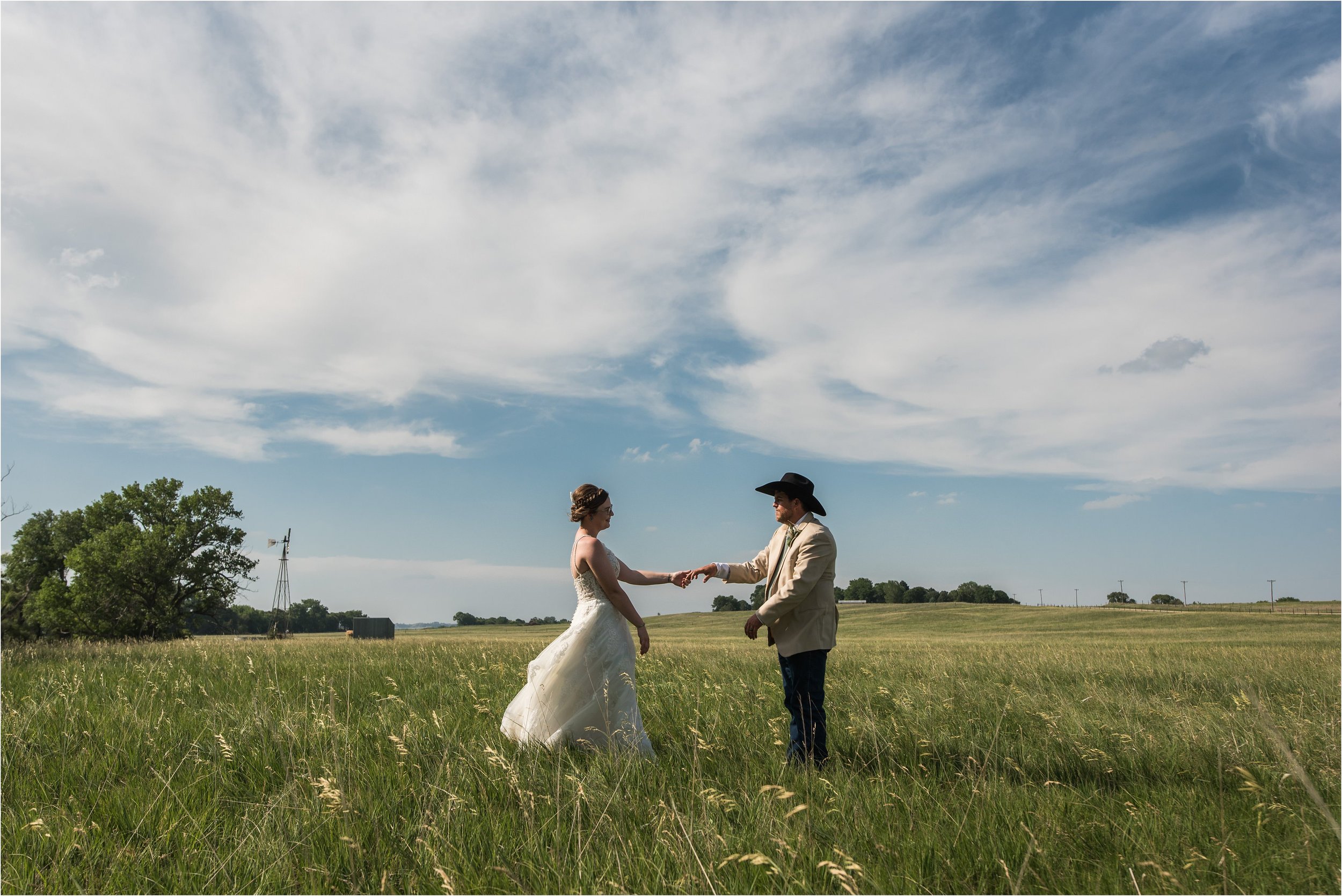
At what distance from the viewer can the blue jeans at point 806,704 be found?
19.2 feet

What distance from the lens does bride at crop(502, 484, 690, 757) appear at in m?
6.16

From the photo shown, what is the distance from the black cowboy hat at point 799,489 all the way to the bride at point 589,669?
169 centimetres

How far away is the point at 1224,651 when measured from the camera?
789 inches

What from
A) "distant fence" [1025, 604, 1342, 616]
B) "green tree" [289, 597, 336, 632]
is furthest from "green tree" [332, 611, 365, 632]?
"distant fence" [1025, 604, 1342, 616]

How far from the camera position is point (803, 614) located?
626cm

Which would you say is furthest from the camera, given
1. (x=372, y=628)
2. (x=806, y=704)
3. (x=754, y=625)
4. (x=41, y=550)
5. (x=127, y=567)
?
(x=372, y=628)

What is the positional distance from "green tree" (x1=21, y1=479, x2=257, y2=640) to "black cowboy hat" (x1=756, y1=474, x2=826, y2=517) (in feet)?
169

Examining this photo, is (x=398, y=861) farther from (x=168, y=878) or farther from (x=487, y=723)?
(x=487, y=723)

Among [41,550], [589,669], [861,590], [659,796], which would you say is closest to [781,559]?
[589,669]

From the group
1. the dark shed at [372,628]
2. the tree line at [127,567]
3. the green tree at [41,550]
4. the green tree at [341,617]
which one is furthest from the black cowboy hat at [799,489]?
the green tree at [341,617]

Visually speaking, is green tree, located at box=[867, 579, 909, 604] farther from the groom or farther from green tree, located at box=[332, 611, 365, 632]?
the groom

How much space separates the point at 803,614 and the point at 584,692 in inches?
80.5

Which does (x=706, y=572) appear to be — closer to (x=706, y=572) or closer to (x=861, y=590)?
(x=706, y=572)

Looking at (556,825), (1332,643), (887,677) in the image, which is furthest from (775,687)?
(1332,643)
